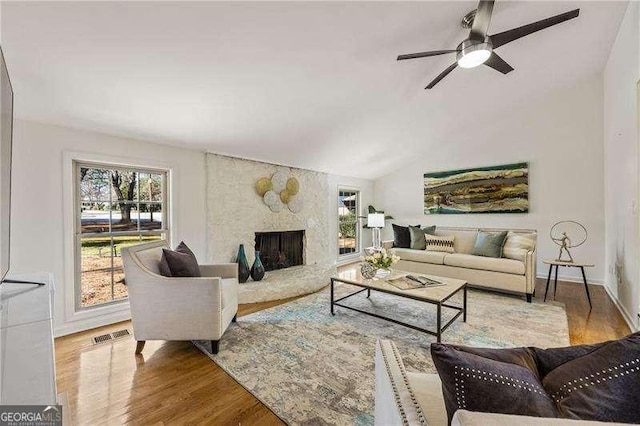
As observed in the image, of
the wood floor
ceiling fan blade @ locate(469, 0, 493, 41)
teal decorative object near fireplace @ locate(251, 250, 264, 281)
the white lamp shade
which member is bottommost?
the wood floor

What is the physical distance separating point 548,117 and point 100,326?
22.3ft

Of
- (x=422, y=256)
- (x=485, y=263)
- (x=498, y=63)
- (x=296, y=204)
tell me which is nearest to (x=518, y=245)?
(x=485, y=263)

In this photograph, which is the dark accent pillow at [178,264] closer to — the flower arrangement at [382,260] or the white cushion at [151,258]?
the white cushion at [151,258]

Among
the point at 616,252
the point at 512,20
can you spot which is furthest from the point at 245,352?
the point at 616,252

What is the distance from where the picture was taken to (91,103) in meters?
2.26

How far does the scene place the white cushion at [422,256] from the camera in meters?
4.09

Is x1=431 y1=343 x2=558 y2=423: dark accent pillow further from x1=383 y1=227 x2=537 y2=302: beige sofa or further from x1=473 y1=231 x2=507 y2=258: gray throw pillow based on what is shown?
x1=473 y1=231 x2=507 y2=258: gray throw pillow

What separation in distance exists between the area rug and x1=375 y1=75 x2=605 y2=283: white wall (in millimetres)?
1782

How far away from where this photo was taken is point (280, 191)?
14.8 ft

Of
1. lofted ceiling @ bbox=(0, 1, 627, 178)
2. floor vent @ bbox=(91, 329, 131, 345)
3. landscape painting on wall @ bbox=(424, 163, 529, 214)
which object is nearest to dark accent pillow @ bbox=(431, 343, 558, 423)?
lofted ceiling @ bbox=(0, 1, 627, 178)

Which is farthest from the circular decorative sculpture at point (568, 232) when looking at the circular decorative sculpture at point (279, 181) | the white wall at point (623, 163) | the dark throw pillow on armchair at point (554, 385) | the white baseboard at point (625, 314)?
the dark throw pillow on armchair at point (554, 385)

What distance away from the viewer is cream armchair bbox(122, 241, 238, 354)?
2.10 m

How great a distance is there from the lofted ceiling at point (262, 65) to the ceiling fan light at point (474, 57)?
15.2 inches

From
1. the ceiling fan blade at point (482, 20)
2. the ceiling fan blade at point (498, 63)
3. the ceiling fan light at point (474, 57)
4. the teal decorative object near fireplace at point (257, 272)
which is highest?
the ceiling fan blade at point (482, 20)
